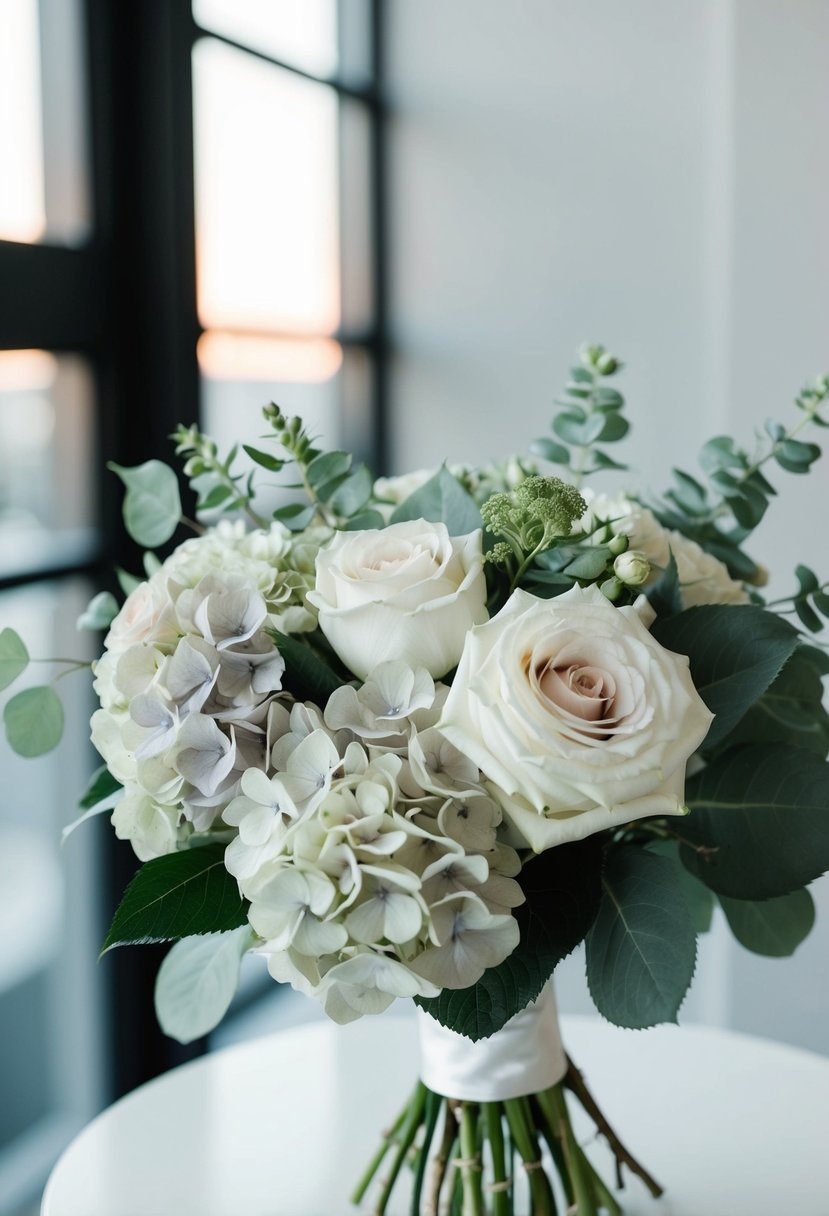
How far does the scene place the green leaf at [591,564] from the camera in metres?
0.59

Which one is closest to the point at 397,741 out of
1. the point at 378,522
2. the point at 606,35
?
the point at 378,522

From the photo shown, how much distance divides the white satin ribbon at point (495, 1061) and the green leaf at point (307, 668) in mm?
233

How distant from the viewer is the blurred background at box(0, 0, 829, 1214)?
1333 millimetres

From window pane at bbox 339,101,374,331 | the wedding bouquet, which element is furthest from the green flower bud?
window pane at bbox 339,101,374,331

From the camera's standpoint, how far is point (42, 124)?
129cm

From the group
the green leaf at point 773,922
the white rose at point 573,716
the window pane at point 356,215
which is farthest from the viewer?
the window pane at point 356,215

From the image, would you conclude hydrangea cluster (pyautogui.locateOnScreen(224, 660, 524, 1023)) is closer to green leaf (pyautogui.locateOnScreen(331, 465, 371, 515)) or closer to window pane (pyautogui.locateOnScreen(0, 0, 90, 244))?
green leaf (pyautogui.locateOnScreen(331, 465, 371, 515))

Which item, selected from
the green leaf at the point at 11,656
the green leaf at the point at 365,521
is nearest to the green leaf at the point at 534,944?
the green leaf at the point at 365,521

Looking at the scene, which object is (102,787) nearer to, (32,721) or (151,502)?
(32,721)

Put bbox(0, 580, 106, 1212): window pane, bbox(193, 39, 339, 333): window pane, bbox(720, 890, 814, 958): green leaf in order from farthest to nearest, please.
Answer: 1. bbox(193, 39, 339, 333): window pane
2. bbox(0, 580, 106, 1212): window pane
3. bbox(720, 890, 814, 958): green leaf

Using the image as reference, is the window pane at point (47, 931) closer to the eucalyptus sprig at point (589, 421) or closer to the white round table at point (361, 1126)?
the white round table at point (361, 1126)

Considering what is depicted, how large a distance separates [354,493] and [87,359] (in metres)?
0.75

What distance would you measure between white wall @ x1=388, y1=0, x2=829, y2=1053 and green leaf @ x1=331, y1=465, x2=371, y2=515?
1.10 m

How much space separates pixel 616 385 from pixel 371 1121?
1.17m
